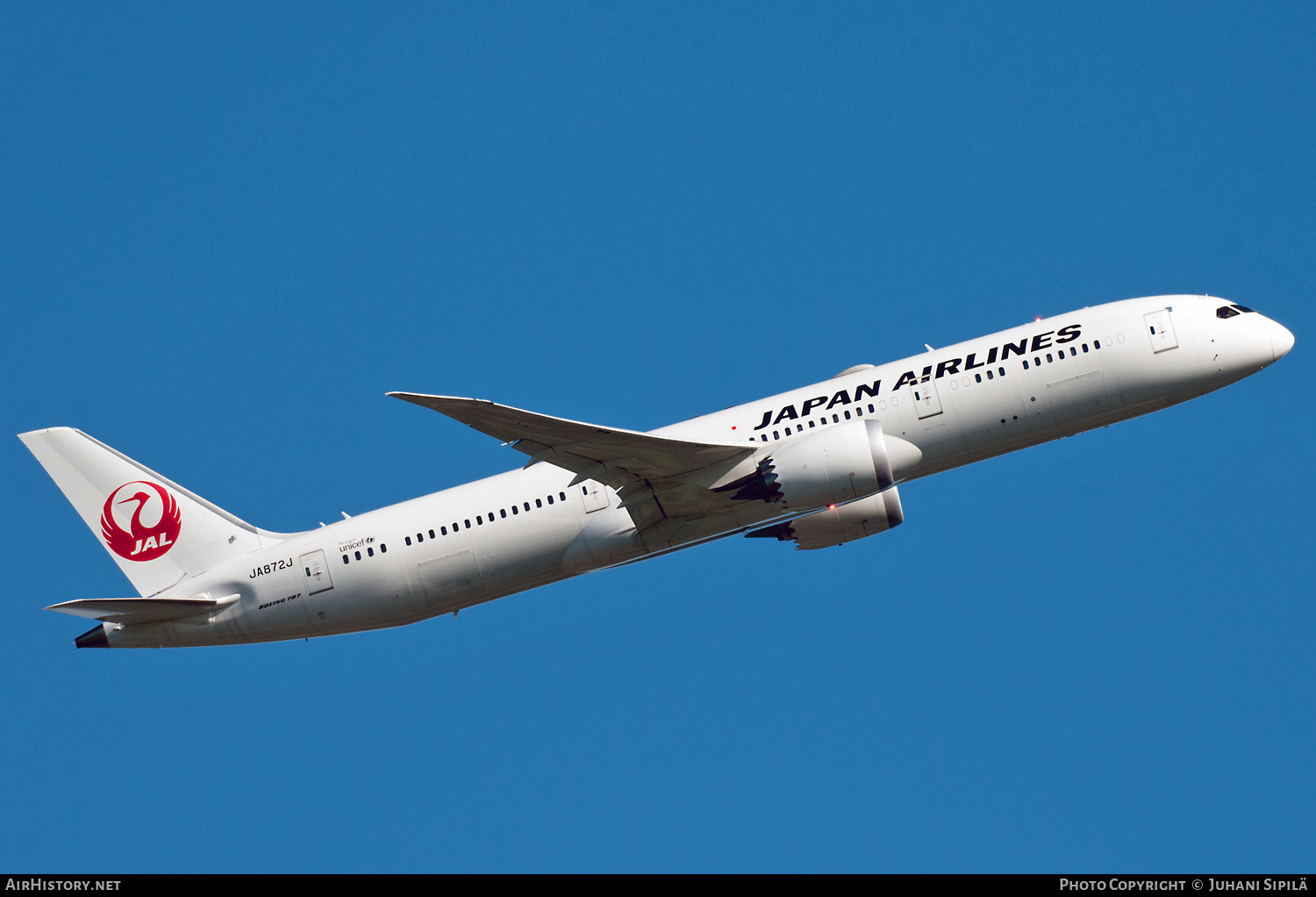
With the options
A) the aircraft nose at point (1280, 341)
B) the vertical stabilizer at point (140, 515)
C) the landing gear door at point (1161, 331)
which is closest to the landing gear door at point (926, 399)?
the landing gear door at point (1161, 331)

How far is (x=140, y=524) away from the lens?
46219 millimetres

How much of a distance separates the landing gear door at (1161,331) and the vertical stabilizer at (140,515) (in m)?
28.3

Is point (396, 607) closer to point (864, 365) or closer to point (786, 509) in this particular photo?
point (786, 509)

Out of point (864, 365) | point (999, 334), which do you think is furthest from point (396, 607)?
point (999, 334)

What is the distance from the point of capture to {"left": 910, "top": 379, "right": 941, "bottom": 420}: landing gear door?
41.5 meters

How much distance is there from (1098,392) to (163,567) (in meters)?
30.2

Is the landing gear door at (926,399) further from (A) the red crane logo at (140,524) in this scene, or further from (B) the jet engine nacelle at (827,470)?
(A) the red crane logo at (140,524)

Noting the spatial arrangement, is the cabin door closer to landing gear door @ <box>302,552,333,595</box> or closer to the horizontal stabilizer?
landing gear door @ <box>302,552,333,595</box>

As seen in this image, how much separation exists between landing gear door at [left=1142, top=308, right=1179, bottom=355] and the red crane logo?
1242 inches

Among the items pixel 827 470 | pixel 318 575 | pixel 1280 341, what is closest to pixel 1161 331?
pixel 1280 341

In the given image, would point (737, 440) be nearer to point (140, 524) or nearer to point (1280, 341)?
point (1280, 341)

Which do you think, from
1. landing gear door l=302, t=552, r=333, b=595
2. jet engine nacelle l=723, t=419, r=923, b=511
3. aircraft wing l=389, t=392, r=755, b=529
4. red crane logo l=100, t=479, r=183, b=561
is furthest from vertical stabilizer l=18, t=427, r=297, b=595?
jet engine nacelle l=723, t=419, r=923, b=511

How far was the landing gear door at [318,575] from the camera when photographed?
43969 mm

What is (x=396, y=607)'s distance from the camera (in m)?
43.7
